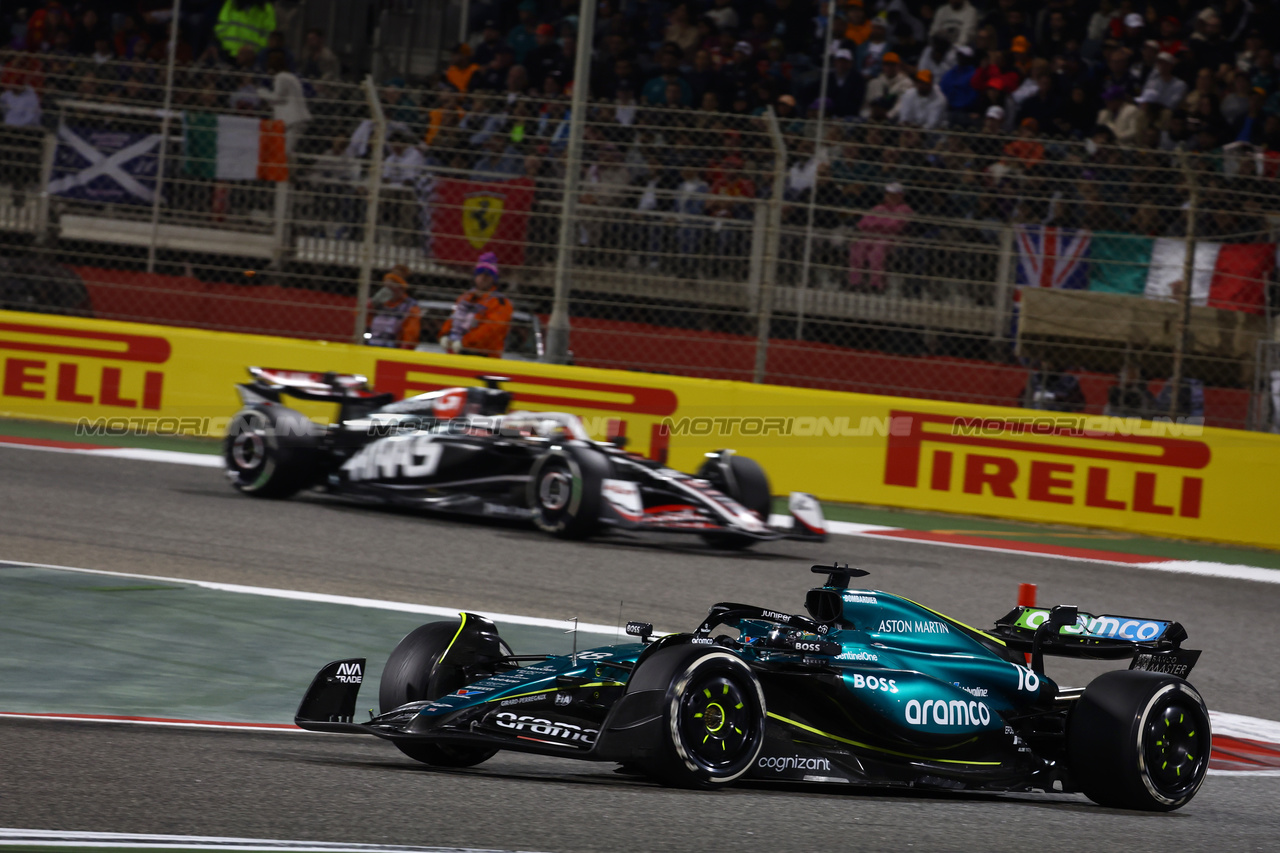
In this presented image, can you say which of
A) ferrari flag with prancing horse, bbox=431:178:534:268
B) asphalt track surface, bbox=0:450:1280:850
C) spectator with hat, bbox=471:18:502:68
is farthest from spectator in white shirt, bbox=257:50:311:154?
spectator with hat, bbox=471:18:502:68

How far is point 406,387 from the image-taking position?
1387 centimetres

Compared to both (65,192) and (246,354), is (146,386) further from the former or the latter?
(65,192)

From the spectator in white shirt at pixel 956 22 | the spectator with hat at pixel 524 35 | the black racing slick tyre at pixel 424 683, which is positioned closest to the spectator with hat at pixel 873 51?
the spectator in white shirt at pixel 956 22

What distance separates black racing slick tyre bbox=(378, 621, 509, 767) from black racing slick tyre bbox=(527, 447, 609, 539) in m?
4.88

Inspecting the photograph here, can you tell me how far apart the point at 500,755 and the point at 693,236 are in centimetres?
826

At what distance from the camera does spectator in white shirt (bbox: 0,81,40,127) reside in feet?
49.1

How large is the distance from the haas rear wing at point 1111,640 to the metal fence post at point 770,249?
739cm

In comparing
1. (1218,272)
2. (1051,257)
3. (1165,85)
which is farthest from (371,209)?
(1165,85)

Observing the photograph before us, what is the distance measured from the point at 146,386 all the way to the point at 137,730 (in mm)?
9456

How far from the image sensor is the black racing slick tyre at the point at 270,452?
11.1 metres

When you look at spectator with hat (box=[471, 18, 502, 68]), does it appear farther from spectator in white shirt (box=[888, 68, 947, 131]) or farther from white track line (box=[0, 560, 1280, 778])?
white track line (box=[0, 560, 1280, 778])

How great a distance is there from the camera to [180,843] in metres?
3.80

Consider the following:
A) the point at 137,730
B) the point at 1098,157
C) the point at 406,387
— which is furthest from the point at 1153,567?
the point at 137,730

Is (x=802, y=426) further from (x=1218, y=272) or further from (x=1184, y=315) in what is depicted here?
(x=1218, y=272)
